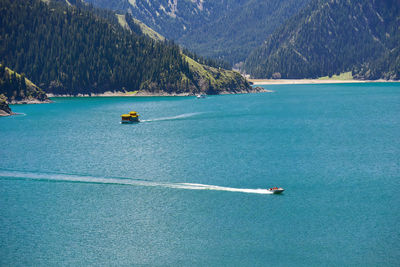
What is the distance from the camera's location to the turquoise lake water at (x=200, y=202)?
6612 cm

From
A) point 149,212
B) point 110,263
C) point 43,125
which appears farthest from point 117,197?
point 43,125

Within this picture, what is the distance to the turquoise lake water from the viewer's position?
217ft

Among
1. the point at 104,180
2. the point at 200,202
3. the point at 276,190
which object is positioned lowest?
the point at 200,202

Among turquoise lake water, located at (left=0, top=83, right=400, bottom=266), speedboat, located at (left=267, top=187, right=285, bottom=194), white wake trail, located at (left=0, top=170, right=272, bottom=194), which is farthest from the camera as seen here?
white wake trail, located at (left=0, top=170, right=272, bottom=194)

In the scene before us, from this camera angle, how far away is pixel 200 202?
85750mm

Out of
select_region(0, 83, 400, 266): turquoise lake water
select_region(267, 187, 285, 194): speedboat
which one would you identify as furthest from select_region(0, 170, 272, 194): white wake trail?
select_region(267, 187, 285, 194): speedboat

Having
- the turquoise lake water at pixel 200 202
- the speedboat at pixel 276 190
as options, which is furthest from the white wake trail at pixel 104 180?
the speedboat at pixel 276 190

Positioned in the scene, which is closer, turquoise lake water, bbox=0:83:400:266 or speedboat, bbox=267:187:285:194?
turquoise lake water, bbox=0:83:400:266

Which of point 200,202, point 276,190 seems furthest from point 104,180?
point 276,190

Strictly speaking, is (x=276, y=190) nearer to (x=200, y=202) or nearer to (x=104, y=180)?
(x=200, y=202)

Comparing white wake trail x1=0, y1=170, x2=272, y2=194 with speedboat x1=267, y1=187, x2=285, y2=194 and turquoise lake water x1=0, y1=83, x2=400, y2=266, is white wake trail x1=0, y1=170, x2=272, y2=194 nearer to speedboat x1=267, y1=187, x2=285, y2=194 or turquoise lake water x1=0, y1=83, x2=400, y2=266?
turquoise lake water x1=0, y1=83, x2=400, y2=266

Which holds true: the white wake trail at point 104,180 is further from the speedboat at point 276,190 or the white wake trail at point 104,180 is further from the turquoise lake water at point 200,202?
the speedboat at point 276,190

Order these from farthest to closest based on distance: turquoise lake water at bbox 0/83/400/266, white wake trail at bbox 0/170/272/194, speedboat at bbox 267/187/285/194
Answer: white wake trail at bbox 0/170/272/194
speedboat at bbox 267/187/285/194
turquoise lake water at bbox 0/83/400/266

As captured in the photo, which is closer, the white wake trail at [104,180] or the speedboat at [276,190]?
the speedboat at [276,190]
